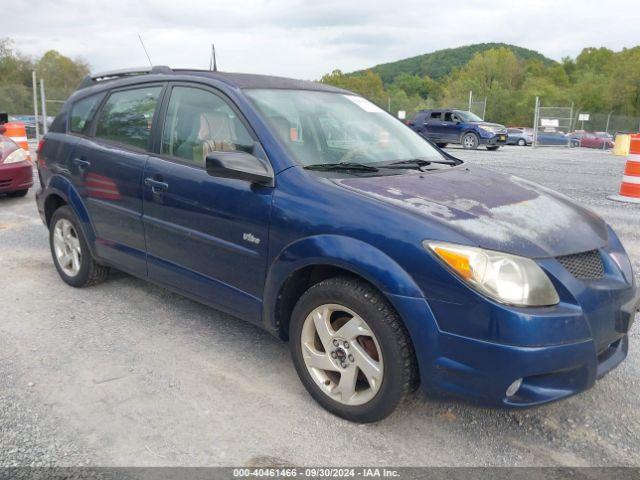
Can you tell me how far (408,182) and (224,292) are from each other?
1.24 metres

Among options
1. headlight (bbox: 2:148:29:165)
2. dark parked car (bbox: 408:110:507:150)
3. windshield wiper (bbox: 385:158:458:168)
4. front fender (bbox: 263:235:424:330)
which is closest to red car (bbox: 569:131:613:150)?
dark parked car (bbox: 408:110:507:150)

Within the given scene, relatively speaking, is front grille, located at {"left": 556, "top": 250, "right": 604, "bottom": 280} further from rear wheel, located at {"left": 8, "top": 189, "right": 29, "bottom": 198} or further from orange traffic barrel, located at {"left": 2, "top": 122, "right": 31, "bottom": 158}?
orange traffic barrel, located at {"left": 2, "top": 122, "right": 31, "bottom": 158}

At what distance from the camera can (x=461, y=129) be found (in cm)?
2292

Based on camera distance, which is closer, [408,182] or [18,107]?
[408,182]

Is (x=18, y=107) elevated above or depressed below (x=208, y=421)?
above

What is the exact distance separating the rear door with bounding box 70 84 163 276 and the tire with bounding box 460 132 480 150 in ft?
65.2

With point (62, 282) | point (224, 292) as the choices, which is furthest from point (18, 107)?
point (224, 292)

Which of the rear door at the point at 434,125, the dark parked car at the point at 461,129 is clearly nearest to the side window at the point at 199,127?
the dark parked car at the point at 461,129

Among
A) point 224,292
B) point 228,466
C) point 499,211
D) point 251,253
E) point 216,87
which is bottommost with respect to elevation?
point 228,466

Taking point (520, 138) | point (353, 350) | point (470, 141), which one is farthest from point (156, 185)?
point (520, 138)

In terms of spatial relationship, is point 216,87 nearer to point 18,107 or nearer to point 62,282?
point 62,282

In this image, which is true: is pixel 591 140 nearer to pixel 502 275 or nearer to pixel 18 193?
pixel 18 193

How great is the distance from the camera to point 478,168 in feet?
12.6

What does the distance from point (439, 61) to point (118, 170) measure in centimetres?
12868
